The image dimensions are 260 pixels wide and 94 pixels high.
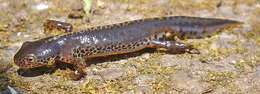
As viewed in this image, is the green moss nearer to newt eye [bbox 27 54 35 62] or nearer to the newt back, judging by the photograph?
the newt back

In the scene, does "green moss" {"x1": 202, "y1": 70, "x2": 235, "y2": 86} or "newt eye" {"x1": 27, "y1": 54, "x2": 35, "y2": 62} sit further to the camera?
"green moss" {"x1": 202, "y1": 70, "x2": 235, "y2": 86}

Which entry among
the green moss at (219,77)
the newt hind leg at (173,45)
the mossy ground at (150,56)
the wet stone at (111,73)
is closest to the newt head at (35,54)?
the mossy ground at (150,56)

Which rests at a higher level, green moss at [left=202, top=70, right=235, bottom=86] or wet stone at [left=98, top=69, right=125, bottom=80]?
wet stone at [left=98, top=69, right=125, bottom=80]

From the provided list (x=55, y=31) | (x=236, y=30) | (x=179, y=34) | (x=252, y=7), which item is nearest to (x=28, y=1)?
(x=55, y=31)

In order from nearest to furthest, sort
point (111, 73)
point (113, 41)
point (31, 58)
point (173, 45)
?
1. point (31, 58)
2. point (111, 73)
3. point (113, 41)
4. point (173, 45)

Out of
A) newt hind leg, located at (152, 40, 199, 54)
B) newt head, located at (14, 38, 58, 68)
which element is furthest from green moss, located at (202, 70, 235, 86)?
newt head, located at (14, 38, 58, 68)

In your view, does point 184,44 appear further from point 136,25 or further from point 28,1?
point 28,1

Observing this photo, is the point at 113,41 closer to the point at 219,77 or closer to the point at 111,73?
the point at 111,73

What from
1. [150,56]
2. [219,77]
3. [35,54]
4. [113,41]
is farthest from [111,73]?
[219,77]
